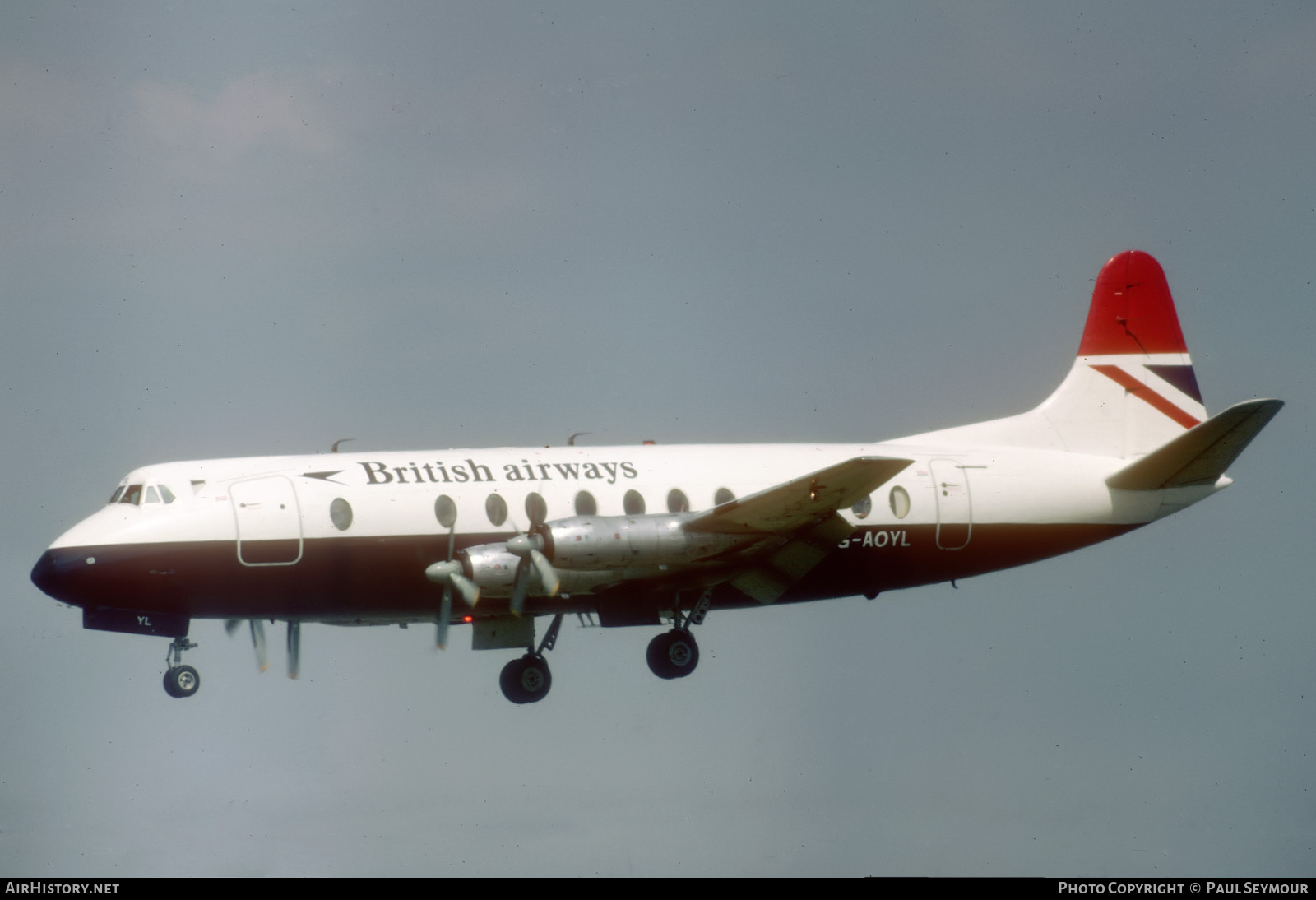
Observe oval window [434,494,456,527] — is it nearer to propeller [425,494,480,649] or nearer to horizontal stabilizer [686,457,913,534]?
propeller [425,494,480,649]

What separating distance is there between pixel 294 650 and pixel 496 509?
17.1 ft

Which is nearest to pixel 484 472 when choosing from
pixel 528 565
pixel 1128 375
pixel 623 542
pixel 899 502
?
pixel 528 565

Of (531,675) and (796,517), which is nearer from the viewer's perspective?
(796,517)

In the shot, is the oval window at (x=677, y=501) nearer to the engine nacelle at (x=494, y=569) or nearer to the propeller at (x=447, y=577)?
the engine nacelle at (x=494, y=569)

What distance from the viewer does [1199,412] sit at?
1451 inches

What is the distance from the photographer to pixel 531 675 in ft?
106

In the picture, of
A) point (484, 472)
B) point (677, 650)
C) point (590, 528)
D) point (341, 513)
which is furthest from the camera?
point (677, 650)

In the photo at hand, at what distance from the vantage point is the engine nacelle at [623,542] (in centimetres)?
2842

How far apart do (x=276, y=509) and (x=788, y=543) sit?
877cm

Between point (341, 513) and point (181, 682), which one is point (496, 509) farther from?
point (181, 682)

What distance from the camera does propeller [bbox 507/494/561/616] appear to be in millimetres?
28469

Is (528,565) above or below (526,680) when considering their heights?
above

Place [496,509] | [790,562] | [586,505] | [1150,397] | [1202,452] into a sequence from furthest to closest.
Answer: [1150,397] < [1202,452] < [790,562] < [586,505] < [496,509]
